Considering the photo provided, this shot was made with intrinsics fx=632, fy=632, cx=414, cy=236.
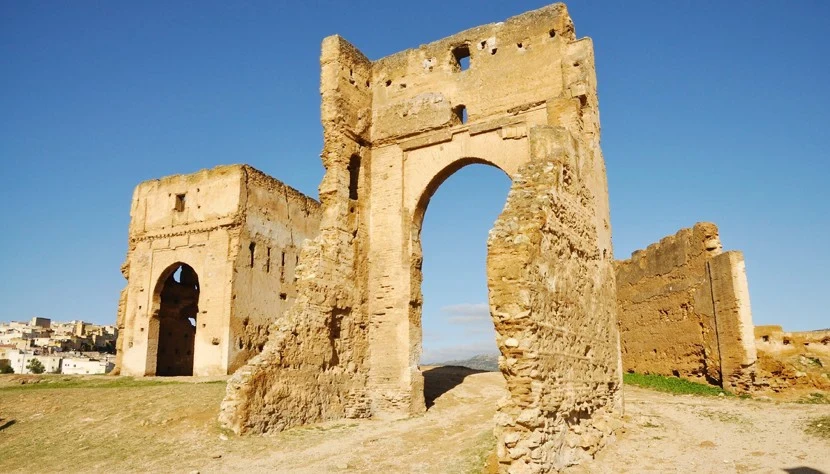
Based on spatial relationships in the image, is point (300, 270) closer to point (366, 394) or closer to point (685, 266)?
point (366, 394)

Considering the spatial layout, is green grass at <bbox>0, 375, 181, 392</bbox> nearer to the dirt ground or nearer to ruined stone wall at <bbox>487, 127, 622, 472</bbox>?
the dirt ground

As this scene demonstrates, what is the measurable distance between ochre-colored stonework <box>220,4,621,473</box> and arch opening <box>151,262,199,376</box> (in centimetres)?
884

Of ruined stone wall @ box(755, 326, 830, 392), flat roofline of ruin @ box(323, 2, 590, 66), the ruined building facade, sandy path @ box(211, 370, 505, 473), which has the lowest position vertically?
sandy path @ box(211, 370, 505, 473)

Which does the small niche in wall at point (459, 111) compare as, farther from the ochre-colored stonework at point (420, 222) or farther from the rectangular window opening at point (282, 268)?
the rectangular window opening at point (282, 268)

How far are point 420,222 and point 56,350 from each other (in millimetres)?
48347

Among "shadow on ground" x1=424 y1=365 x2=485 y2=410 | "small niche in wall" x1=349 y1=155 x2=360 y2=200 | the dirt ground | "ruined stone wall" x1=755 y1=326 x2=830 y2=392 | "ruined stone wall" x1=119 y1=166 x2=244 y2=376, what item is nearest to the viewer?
the dirt ground

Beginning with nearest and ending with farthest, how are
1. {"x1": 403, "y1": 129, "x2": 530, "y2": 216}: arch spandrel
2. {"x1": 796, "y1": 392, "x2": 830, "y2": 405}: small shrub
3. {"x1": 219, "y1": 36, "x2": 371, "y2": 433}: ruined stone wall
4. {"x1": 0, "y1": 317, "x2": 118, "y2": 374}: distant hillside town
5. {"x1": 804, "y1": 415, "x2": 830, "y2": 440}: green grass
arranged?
{"x1": 804, "y1": 415, "x2": 830, "y2": 440}: green grass, {"x1": 219, "y1": 36, "x2": 371, "y2": 433}: ruined stone wall, {"x1": 403, "y1": 129, "x2": 530, "y2": 216}: arch spandrel, {"x1": 796, "y1": 392, "x2": 830, "y2": 405}: small shrub, {"x1": 0, "y1": 317, "x2": 118, "y2": 374}: distant hillside town

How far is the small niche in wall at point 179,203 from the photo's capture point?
19344 mm

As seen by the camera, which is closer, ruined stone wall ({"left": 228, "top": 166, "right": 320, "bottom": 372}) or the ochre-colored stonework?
the ochre-colored stonework

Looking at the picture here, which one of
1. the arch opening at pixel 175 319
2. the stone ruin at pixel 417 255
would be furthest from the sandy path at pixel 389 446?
the arch opening at pixel 175 319

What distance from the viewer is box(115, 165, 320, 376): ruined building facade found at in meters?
17.5

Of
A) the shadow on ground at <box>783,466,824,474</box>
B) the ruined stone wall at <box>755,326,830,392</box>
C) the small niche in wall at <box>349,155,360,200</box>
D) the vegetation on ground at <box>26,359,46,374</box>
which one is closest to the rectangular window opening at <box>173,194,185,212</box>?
the small niche in wall at <box>349,155,360,200</box>

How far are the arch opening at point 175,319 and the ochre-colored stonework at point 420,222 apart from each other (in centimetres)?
884

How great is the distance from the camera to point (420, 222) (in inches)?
511
